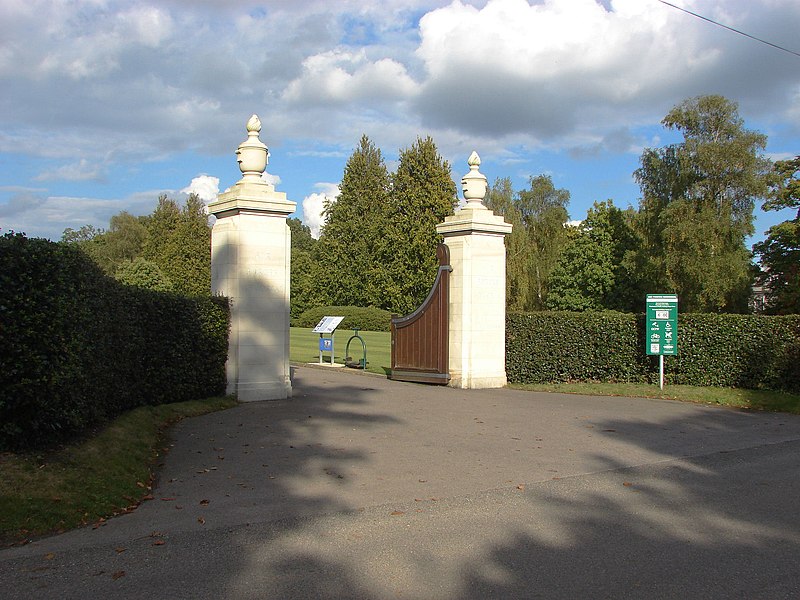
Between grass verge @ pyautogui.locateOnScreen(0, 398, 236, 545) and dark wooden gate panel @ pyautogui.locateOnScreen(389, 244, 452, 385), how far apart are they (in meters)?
8.47

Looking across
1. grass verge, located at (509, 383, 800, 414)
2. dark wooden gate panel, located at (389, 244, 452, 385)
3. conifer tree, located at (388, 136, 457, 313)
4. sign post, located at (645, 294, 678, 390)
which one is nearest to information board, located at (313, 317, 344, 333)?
dark wooden gate panel, located at (389, 244, 452, 385)

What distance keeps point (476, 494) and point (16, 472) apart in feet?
13.4

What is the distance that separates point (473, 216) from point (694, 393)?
5694 mm

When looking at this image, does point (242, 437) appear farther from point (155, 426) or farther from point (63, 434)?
point (63, 434)

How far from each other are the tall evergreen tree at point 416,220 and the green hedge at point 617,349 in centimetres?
3336

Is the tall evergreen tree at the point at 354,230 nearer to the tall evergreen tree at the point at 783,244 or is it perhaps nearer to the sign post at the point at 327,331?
the tall evergreen tree at the point at 783,244

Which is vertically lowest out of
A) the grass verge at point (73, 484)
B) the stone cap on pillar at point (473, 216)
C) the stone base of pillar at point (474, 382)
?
the grass verge at point (73, 484)

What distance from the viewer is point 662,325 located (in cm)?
1570

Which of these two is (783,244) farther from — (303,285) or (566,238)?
(303,285)

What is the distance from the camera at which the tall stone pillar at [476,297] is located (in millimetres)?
16016

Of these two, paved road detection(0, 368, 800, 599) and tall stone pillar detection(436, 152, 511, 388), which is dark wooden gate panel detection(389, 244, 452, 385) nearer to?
tall stone pillar detection(436, 152, 511, 388)

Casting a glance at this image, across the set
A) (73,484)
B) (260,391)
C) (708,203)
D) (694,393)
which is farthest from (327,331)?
(708,203)

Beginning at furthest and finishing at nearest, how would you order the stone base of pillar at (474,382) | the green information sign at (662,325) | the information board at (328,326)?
the information board at (328,326), the stone base of pillar at (474,382), the green information sign at (662,325)

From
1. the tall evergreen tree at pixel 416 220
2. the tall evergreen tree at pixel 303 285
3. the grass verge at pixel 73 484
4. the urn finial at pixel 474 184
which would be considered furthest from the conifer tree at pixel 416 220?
the grass verge at pixel 73 484
